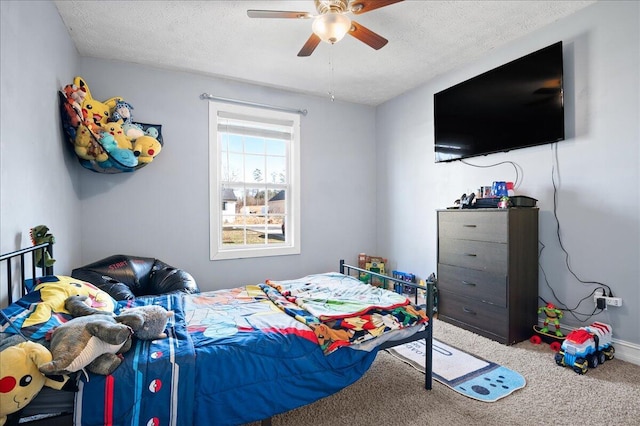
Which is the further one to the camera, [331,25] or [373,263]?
[373,263]

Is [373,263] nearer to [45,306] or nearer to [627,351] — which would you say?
→ [627,351]

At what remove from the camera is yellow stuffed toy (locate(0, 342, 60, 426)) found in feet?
3.19

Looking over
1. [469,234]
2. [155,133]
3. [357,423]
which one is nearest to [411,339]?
[357,423]

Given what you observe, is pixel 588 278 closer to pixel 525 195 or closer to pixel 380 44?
pixel 525 195

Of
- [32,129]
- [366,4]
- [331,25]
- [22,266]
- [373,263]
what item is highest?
[366,4]

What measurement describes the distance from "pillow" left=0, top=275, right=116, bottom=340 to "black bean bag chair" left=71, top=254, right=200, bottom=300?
0.84 meters

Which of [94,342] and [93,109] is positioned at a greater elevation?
[93,109]

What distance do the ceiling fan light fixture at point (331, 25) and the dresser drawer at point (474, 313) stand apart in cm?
255

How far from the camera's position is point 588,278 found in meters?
2.51

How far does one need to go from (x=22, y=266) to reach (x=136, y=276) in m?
1.30

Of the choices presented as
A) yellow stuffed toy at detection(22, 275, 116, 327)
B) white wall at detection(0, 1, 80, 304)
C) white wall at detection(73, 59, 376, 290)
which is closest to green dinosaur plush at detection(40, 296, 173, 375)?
yellow stuffed toy at detection(22, 275, 116, 327)

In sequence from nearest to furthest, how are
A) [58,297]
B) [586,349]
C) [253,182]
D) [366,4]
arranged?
1. [58,297]
2. [366,4]
3. [586,349]
4. [253,182]

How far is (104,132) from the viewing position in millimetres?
2695

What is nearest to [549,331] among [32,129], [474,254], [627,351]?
[627,351]
